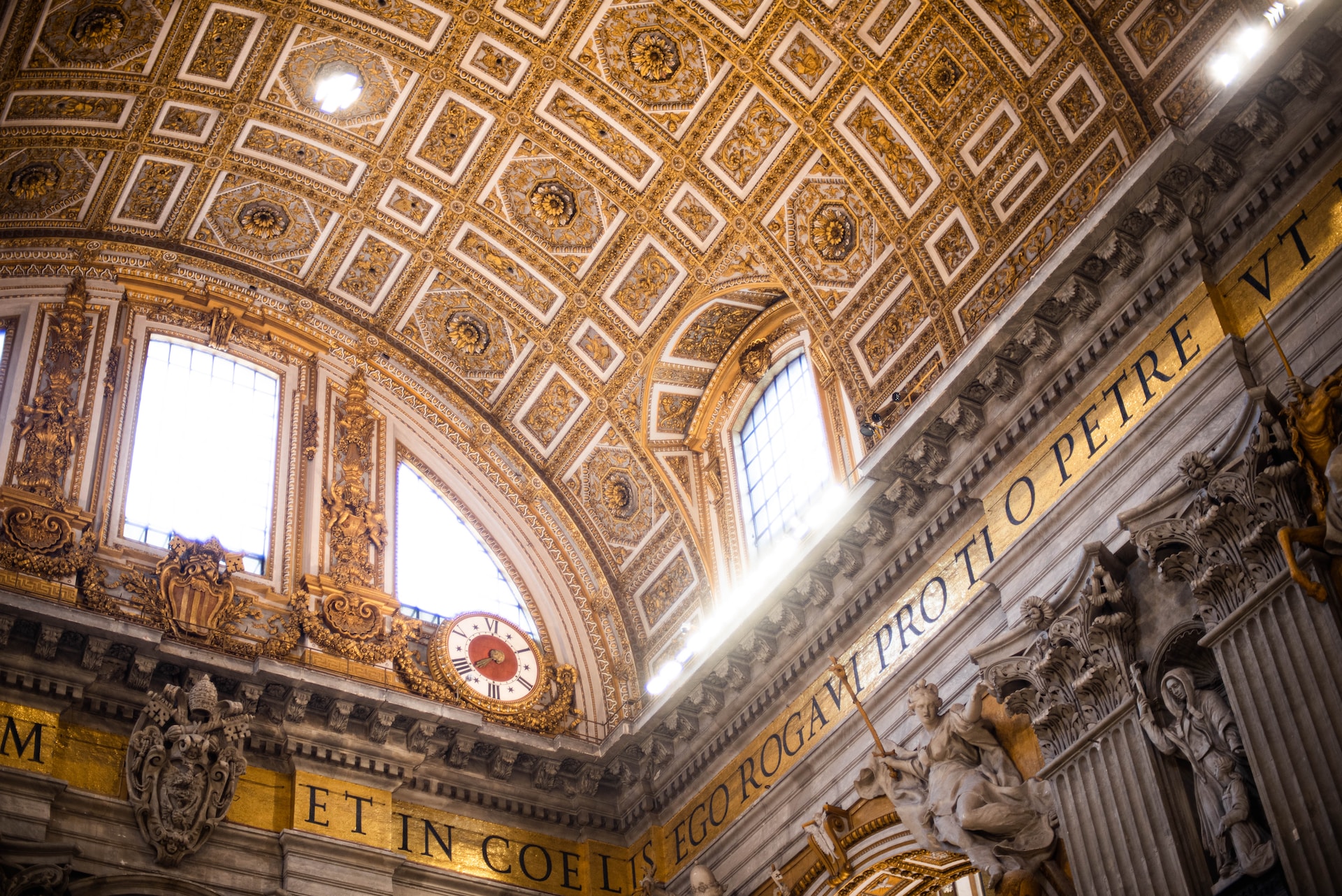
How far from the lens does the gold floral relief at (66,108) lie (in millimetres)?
18016

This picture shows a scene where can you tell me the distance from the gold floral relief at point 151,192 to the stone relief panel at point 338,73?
5.12 ft

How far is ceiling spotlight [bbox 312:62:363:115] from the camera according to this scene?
1858cm

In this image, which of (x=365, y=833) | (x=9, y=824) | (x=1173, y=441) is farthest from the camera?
(x=365, y=833)

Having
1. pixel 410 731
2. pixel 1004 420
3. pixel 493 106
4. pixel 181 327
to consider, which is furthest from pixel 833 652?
pixel 181 327

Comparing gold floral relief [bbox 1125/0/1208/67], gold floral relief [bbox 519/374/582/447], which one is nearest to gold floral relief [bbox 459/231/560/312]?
gold floral relief [bbox 519/374/582/447]

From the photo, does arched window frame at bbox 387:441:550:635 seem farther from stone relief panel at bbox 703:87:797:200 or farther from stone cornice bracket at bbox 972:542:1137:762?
stone cornice bracket at bbox 972:542:1137:762

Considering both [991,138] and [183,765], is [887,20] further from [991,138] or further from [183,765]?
[183,765]

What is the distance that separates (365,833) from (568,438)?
5.92m

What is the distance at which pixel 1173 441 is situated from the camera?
42.3 feet

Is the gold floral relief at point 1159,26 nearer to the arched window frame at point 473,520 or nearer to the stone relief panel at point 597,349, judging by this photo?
the stone relief panel at point 597,349

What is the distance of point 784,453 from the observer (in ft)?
61.9

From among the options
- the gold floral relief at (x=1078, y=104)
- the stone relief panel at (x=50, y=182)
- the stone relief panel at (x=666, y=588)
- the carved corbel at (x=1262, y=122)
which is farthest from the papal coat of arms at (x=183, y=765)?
the carved corbel at (x=1262, y=122)

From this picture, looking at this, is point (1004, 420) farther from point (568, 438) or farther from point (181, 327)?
point (181, 327)

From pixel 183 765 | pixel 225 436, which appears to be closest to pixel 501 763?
pixel 183 765
